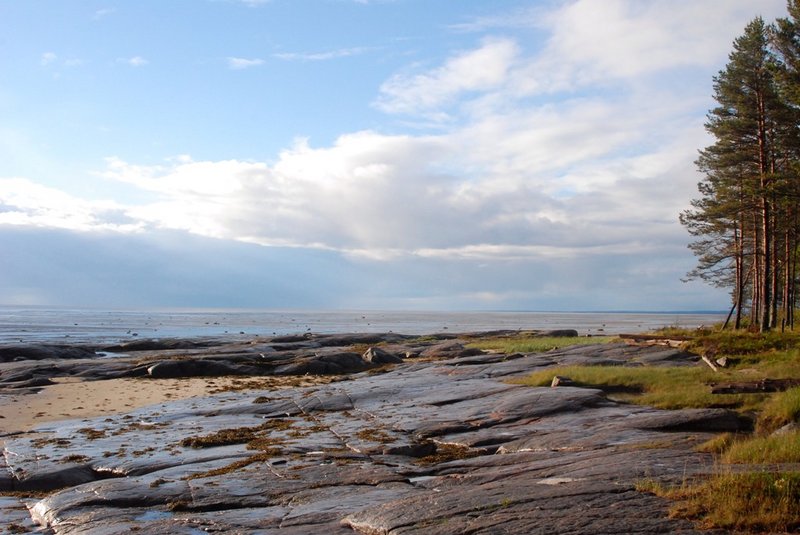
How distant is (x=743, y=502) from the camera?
7.95m

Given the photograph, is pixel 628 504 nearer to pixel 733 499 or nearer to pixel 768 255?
pixel 733 499

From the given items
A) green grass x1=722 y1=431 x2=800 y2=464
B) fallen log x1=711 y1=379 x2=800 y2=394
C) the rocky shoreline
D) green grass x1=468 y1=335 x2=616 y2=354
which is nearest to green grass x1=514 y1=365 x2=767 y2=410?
fallen log x1=711 y1=379 x2=800 y2=394

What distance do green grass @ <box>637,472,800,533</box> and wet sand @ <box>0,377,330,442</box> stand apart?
19.5 meters

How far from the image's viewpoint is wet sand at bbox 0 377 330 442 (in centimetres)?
2525

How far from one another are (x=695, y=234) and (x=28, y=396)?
45.1 meters

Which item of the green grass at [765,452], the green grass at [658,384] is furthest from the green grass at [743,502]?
the green grass at [658,384]

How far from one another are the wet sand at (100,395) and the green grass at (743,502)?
19526 millimetres

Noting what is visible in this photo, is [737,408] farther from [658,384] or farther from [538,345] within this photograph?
[538,345]

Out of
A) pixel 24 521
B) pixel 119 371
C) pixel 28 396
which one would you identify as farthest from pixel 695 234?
pixel 24 521

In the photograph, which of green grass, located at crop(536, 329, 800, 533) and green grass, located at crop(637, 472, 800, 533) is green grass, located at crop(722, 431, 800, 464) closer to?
green grass, located at crop(536, 329, 800, 533)

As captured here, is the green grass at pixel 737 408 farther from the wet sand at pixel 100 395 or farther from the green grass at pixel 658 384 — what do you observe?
the wet sand at pixel 100 395

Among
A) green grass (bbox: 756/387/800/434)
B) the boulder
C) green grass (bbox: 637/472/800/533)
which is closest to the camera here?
green grass (bbox: 637/472/800/533)

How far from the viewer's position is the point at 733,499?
8.04 metres

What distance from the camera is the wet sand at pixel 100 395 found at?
25.2 meters
